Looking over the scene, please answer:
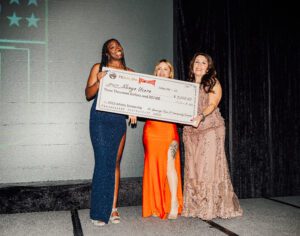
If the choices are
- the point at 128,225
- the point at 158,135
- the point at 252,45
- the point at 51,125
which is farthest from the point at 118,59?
the point at 252,45

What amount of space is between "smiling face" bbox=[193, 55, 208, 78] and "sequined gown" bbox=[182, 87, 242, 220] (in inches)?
5.7

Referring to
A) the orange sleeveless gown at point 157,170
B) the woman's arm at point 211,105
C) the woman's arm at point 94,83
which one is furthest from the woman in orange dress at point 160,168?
the woman's arm at point 94,83

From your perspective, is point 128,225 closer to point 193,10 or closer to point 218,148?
point 218,148

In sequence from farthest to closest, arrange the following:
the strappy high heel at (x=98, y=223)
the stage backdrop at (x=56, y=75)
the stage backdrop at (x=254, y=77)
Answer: the stage backdrop at (x=254, y=77) → the stage backdrop at (x=56, y=75) → the strappy high heel at (x=98, y=223)

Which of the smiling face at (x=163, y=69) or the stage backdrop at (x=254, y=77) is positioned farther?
the stage backdrop at (x=254, y=77)

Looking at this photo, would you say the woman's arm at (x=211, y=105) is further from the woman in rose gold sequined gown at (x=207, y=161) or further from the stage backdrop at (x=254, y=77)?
the stage backdrop at (x=254, y=77)

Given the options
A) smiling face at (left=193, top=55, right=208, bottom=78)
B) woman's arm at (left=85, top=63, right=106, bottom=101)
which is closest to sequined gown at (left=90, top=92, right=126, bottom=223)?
woman's arm at (left=85, top=63, right=106, bottom=101)

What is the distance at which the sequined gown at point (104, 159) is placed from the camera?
2637mm

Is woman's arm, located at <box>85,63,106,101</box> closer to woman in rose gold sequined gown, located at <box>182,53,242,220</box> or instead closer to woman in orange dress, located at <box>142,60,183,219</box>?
woman in orange dress, located at <box>142,60,183,219</box>

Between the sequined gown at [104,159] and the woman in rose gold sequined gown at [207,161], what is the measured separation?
27.0 inches

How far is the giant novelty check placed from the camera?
265 centimetres

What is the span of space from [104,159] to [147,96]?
0.63 meters

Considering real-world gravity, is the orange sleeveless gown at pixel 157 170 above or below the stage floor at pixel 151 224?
above

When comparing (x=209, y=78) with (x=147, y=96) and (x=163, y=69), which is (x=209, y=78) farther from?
(x=147, y=96)
